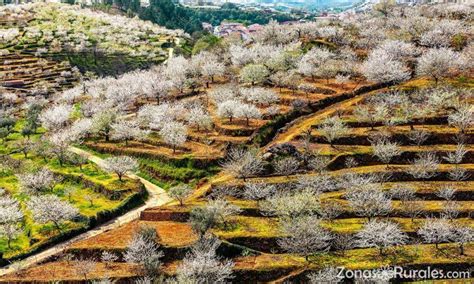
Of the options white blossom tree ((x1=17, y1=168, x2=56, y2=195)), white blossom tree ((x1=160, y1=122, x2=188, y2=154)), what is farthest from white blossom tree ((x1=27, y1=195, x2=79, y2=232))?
white blossom tree ((x1=160, y1=122, x2=188, y2=154))

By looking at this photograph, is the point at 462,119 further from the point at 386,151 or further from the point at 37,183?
the point at 37,183

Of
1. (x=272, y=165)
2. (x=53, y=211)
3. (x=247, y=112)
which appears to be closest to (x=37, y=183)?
(x=53, y=211)

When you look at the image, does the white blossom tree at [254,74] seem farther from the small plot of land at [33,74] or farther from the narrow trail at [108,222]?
the small plot of land at [33,74]

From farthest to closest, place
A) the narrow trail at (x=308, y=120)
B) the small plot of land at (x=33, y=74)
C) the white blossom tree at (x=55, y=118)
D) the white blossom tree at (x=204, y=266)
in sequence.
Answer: the small plot of land at (x=33, y=74) < the white blossom tree at (x=55, y=118) < the narrow trail at (x=308, y=120) < the white blossom tree at (x=204, y=266)

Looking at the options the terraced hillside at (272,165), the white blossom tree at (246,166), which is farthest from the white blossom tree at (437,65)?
the white blossom tree at (246,166)

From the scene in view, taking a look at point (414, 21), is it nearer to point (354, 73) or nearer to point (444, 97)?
point (354, 73)

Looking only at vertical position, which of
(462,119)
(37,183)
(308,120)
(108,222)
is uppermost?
(462,119)
